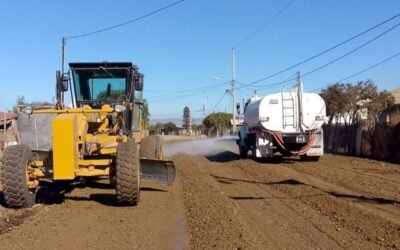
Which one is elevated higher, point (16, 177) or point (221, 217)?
point (16, 177)

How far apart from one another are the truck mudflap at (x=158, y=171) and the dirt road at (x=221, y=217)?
0.51 meters

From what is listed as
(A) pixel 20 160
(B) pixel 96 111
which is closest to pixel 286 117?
(B) pixel 96 111

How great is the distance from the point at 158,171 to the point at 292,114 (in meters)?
11.2

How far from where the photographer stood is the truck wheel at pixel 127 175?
10312 mm

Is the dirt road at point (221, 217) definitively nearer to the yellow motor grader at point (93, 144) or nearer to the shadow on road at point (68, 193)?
the shadow on road at point (68, 193)

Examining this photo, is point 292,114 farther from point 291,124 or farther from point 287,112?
point 291,124

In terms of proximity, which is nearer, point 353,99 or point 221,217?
point 221,217

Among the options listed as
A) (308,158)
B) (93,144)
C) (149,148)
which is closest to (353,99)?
(308,158)

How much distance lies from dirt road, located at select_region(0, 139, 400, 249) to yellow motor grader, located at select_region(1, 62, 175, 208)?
57cm

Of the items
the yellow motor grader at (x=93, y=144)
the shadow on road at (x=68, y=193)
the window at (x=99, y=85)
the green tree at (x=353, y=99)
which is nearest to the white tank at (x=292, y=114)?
the yellow motor grader at (x=93, y=144)

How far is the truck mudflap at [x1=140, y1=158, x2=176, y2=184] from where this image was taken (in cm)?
1163

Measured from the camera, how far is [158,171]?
38.4ft

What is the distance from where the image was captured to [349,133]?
2755cm

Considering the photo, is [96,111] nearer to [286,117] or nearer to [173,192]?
[173,192]
